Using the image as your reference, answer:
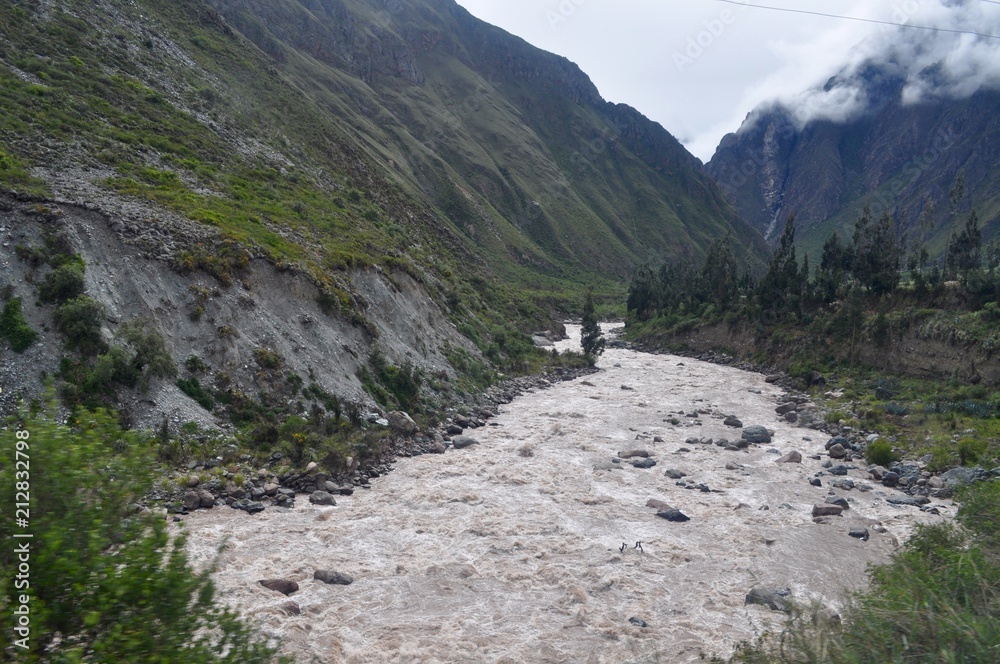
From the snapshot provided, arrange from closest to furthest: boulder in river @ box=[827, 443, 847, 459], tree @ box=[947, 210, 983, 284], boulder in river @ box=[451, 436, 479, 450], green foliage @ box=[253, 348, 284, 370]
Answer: green foliage @ box=[253, 348, 284, 370] → boulder in river @ box=[451, 436, 479, 450] → boulder in river @ box=[827, 443, 847, 459] → tree @ box=[947, 210, 983, 284]

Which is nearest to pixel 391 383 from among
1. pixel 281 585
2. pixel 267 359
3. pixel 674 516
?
pixel 267 359

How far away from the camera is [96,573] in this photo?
559 centimetres

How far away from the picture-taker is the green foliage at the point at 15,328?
1742cm

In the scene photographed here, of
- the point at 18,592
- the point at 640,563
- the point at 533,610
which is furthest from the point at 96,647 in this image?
the point at 640,563

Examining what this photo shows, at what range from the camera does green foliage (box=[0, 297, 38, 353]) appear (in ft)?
57.2

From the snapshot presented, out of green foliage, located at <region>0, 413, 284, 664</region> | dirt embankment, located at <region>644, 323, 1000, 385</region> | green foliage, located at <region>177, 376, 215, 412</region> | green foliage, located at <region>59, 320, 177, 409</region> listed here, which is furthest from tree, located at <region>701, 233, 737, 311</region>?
green foliage, located at <region>0, 413, 284, 664</region>

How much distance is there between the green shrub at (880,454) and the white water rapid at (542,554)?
2.34 m

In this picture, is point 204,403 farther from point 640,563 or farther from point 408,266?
point 408,266

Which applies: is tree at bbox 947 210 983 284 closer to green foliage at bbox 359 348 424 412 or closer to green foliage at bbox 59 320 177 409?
green foliage at bbox 359 348 424 412

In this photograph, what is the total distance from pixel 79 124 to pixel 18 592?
3384cm

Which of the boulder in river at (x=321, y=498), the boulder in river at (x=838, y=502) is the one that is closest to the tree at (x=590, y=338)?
the boulder in river at (x=838, y=502)

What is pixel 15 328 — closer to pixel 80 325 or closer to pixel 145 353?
pixel 80 325

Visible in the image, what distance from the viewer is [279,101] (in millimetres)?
59469

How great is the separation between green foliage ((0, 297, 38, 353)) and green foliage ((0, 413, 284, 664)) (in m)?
14.8
